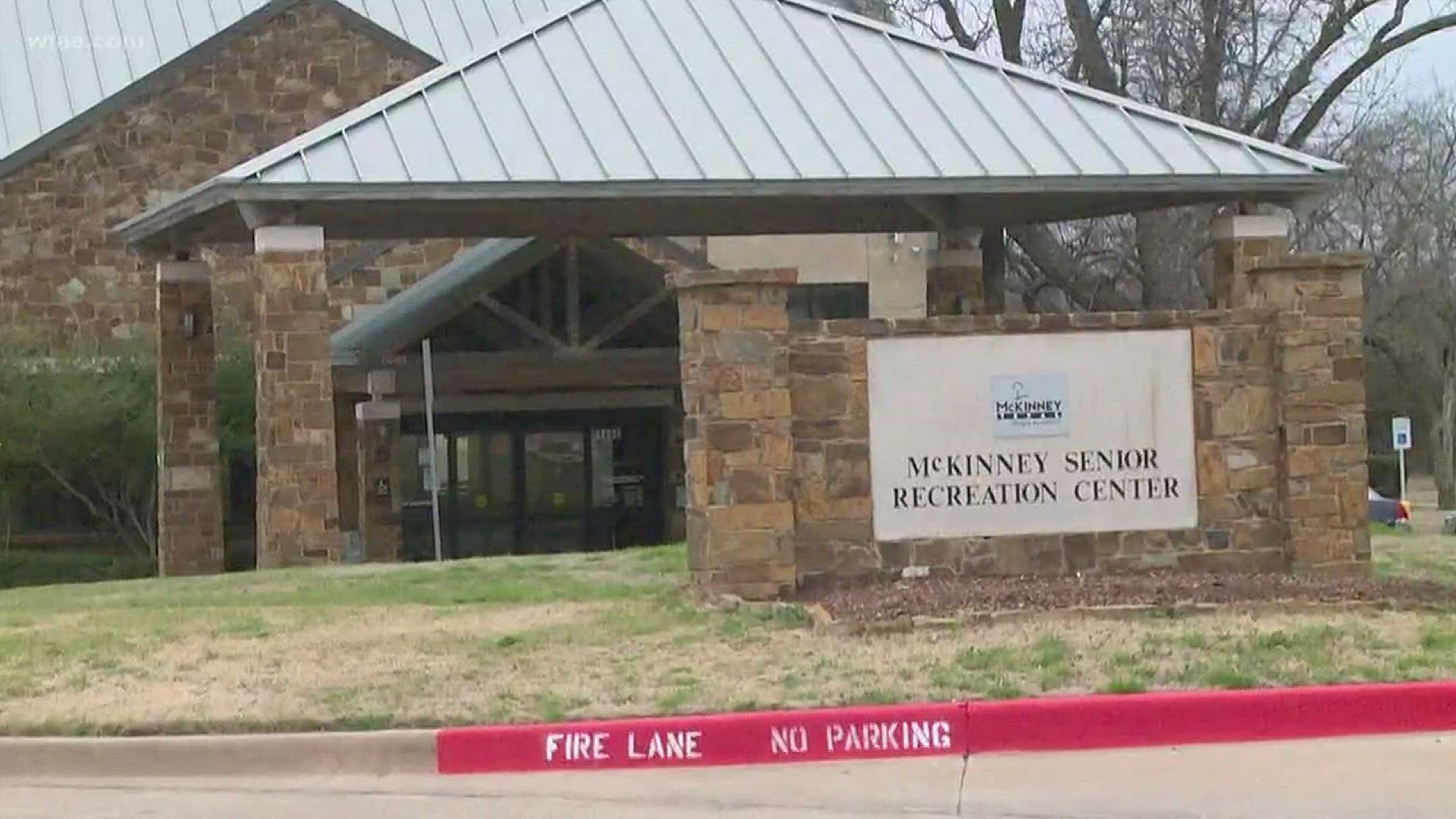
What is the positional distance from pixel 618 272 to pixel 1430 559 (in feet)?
39.9

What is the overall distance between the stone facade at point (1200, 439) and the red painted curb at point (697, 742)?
3504 millimetres

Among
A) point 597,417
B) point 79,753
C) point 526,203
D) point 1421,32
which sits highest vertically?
point 1421,32

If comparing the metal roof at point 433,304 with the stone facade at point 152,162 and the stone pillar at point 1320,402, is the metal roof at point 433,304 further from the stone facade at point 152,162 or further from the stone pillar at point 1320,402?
the stone pillar at point 1320,402

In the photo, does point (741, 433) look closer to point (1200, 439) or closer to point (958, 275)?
point (1200, 439)

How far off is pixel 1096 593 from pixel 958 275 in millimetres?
11322

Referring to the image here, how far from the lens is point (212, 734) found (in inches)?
365

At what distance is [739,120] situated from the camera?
18.6 meters

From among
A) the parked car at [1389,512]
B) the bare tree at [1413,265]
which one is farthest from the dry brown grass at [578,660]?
the bare tree at [1413,265]

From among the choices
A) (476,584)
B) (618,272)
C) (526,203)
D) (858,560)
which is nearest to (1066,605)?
(858,560)

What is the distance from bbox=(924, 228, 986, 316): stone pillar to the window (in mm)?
7541

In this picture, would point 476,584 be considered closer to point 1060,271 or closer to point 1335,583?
point 1335,583

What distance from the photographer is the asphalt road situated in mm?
7969

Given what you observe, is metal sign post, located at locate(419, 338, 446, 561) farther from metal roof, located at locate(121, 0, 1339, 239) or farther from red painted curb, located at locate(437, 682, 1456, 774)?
red painted curb, located at locate(437, 682, 1456, 774)

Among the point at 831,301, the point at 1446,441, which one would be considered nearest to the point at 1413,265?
the point at 1446,441
